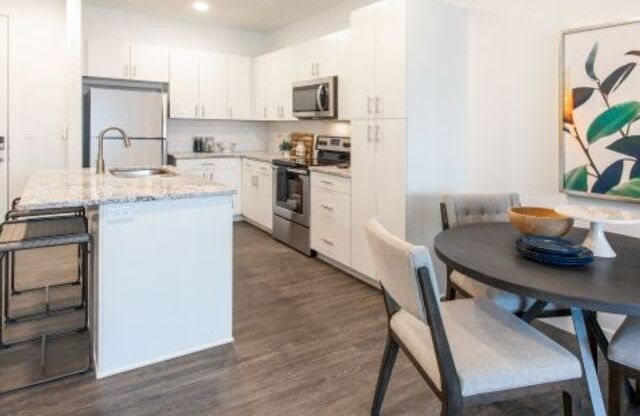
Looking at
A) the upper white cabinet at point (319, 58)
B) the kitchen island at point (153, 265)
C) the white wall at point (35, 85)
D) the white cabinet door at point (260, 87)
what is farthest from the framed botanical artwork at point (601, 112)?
the white wall at point (35, 85)

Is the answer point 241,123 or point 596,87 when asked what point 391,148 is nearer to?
point 596,87

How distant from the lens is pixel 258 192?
18.0 feet

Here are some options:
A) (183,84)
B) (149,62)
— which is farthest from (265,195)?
(149,62)

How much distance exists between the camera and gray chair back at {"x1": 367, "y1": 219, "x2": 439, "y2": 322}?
137cm

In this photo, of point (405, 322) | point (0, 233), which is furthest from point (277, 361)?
point (0, 233)

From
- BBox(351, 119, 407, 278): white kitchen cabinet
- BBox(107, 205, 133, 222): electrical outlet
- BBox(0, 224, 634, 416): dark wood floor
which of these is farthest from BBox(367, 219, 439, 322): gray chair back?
BBox(351, 119, 407, 278): white kitchen cabinet

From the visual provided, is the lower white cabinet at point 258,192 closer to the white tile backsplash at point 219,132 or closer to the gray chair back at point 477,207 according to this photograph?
the white tile backsplash at point 219,132

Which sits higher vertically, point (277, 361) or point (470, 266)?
point (470, 266)

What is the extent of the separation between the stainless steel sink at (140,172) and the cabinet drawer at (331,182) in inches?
50.7

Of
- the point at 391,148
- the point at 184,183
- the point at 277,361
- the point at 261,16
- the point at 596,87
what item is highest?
the point at 261,16

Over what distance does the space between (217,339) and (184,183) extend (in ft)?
3.06

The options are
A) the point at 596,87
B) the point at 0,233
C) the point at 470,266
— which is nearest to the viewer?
the point at 470,266

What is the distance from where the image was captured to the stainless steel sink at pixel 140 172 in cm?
334

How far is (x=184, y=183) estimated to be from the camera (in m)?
2.72
